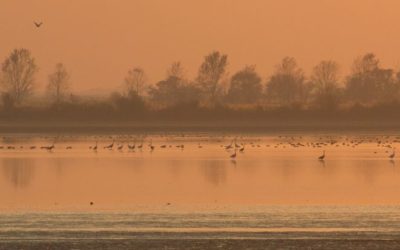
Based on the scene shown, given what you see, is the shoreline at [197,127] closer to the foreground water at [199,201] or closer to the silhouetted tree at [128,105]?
the silhouetted tree at [128,105]

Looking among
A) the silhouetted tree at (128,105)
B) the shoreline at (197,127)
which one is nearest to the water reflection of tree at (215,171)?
the shoreline at (197,127)

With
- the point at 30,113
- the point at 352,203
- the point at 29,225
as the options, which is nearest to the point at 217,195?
the point at 352,203

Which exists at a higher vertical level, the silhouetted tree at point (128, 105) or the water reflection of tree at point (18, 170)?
the silhouetted tree at point (128, 105)

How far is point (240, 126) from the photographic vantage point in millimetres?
79938

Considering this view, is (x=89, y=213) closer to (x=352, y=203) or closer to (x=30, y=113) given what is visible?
(x=352, y=203)

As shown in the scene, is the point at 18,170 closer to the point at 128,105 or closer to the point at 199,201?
the point at 199,201

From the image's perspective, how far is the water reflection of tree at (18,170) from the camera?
29.2 metres

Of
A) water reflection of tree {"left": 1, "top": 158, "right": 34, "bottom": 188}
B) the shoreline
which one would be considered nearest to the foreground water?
water reflection of tree {"left": 1, "top": 158, "right": 34, "bottom": 188}

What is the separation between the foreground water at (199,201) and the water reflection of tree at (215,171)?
0.11 feet

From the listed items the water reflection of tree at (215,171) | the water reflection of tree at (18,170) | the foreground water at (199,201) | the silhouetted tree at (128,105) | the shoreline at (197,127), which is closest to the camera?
the foreground water at (199,201)

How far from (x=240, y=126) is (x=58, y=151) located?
3519 cm

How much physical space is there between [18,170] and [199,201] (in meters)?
11.7

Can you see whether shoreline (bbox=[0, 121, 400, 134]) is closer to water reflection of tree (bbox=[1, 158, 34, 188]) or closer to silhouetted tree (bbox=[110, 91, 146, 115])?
silhouetted tree (bbox=[110, 91, 146, 115])

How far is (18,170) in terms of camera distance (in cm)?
3356
